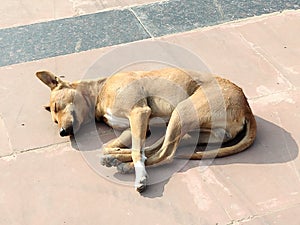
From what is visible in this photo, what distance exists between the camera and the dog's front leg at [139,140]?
13.6 ft

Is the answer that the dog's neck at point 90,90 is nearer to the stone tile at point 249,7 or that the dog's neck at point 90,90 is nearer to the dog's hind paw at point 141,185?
the dog's hind paw at point 141,185

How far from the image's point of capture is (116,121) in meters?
4.63

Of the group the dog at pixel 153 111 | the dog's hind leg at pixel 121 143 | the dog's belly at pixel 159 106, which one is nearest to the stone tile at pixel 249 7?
the dog at pixel 153 111

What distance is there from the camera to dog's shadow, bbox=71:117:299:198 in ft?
14.0

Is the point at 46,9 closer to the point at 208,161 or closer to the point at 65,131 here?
the point at 65,131

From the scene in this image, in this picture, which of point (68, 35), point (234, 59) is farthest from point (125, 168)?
point (68, 35)

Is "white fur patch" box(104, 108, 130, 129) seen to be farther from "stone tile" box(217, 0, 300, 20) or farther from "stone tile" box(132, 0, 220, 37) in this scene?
"stone tile" box(217, 0, 300, 20)

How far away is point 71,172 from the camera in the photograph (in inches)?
171

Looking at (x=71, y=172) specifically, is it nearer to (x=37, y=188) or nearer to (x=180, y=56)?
(x=37, y=188)

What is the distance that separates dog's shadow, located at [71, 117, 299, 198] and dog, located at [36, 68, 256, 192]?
58mm

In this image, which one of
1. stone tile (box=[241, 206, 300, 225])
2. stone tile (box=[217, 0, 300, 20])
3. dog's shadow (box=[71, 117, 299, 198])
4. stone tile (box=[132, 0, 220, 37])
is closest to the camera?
stone tile (box=[241, 206, 300, 225])

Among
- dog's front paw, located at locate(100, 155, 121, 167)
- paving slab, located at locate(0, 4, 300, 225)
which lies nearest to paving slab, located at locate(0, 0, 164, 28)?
paving slab, located at locate(0, 4, 300, 225)

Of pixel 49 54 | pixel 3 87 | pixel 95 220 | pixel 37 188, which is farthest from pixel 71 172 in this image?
pixel 49 54

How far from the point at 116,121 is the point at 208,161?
82 cm
